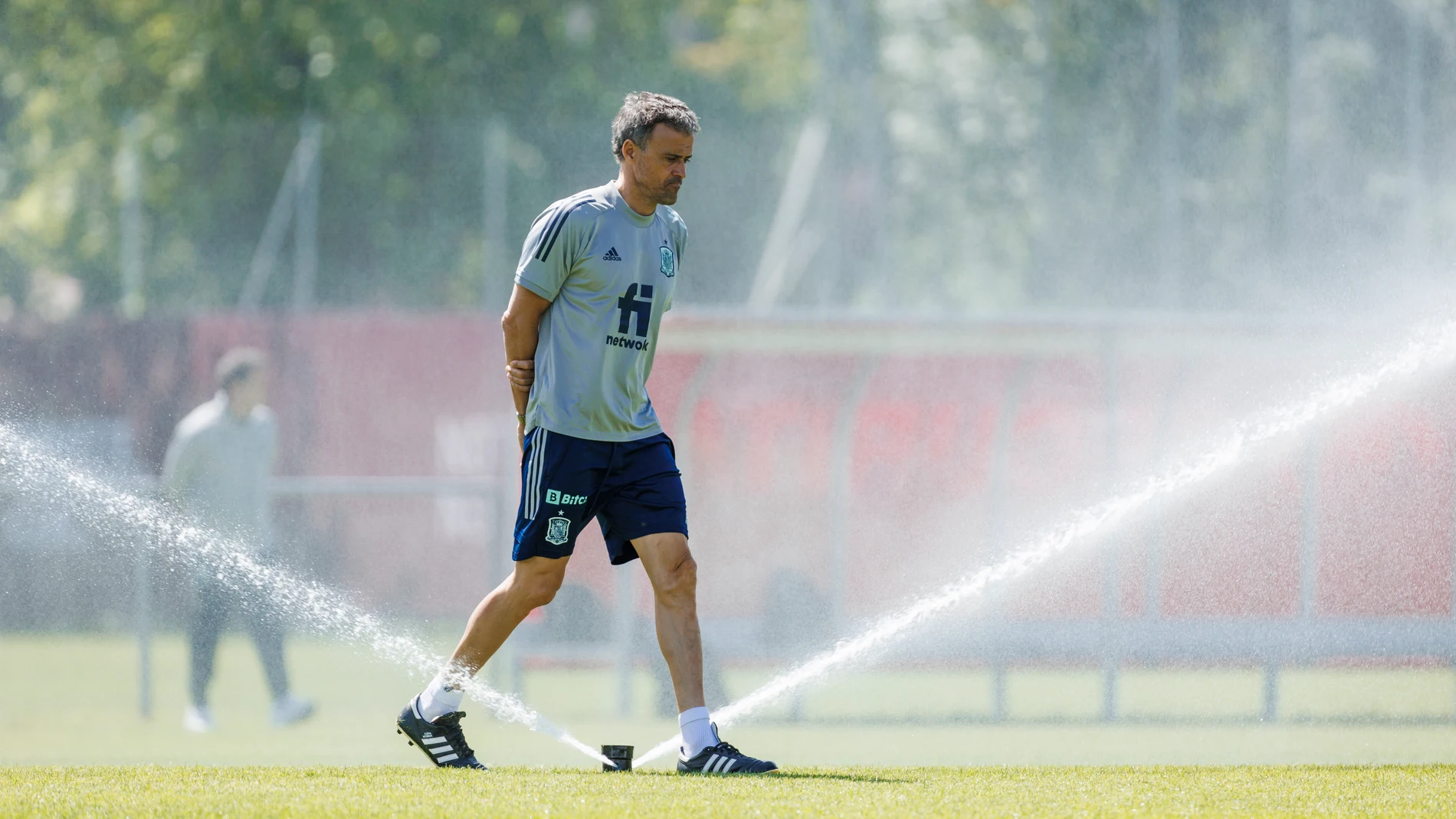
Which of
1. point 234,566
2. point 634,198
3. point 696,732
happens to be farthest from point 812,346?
point 696,732

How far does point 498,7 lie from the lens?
19094mm

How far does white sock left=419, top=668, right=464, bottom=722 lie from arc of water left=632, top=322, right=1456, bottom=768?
248 centimetres

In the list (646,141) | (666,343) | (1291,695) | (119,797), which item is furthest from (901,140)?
(119,797)

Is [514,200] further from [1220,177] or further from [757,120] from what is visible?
[1220,177]

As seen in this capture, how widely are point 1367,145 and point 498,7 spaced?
894 centimetres

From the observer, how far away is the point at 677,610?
15.6 feet

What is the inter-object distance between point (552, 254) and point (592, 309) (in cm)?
18

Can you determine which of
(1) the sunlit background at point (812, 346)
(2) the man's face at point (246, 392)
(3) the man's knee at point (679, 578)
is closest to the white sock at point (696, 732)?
(3) the man's knee at point (679, 578)

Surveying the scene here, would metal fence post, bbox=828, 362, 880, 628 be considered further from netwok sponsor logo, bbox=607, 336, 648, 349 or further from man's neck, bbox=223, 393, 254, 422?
netwok sponsor logo, bbox=607, 336, 648, 349

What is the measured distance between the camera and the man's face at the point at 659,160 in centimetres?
469

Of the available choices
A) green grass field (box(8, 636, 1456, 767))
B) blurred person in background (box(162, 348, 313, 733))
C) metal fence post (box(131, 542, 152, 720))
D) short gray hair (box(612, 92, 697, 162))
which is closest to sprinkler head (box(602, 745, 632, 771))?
green grass field (box(8, 636, 1456, 767))

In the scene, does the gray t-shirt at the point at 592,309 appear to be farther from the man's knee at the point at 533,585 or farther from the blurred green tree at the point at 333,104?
the blurred green tree at the point at 333,104

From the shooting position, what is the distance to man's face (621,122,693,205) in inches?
185

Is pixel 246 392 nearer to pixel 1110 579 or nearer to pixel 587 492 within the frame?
pixel 587 492
